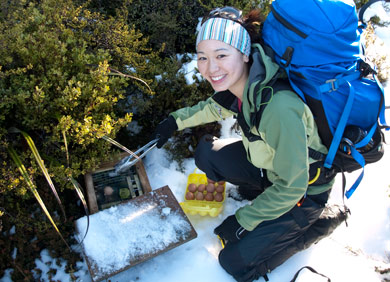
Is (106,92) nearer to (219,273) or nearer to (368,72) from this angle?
(219,273)

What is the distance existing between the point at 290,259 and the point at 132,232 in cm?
134

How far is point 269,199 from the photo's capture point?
6.88ft

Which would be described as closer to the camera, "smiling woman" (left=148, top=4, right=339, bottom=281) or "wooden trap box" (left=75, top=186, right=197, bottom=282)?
"smiling woman" (left=148, top=4, right=339, bottom=281)

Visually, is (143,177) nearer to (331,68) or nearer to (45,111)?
(45,111)

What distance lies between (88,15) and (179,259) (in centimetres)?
242

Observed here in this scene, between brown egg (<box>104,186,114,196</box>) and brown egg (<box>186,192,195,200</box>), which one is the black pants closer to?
brown egg (<box>186,192,195,200</box>)

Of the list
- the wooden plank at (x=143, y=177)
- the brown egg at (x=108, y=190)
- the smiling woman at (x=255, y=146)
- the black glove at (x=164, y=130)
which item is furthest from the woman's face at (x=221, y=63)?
the brown egg at (x=108, y=190)

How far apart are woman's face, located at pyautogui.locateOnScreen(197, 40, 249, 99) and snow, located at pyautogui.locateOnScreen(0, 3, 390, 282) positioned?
1.22m

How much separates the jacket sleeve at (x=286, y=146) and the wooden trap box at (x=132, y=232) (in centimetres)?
85

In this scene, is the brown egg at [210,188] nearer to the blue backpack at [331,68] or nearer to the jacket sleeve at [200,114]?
the jacket sleeve at [200,114]

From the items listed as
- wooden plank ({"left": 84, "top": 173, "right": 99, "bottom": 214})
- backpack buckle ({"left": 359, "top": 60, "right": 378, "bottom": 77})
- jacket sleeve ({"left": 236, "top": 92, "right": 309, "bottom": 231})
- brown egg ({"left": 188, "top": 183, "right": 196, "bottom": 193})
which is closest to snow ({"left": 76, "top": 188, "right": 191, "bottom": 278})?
wooden plank ({"left": 84, "top": 173, "right": 99, "bottom": 214})

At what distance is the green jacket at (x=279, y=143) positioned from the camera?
5.80 ft

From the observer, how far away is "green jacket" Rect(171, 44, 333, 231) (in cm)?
177

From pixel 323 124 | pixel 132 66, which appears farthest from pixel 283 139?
pixel 132 66
